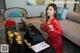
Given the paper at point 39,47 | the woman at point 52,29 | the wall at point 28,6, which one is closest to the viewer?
the paper at point 39,47

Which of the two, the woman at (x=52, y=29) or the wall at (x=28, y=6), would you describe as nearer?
the woman at (x=52, y=29)

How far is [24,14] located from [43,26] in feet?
3.25

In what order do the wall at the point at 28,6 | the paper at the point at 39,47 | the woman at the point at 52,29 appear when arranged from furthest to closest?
1. the wall at the point at 28,6
2. the woman at the point at 52,29
3. the paper at the point at 39,47

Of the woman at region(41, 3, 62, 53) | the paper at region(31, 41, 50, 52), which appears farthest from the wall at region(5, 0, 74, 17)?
the paper at region(31, 41, 50, 52)

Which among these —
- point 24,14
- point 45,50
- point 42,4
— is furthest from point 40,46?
point 42,4

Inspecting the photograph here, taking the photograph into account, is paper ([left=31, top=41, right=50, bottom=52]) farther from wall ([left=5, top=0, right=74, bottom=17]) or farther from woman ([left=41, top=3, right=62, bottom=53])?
wall ([left=5, top=0, right=74, bottom=17])

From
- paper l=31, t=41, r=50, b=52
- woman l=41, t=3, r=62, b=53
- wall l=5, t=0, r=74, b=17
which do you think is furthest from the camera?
wall l=5, t=0, r=74, b=17

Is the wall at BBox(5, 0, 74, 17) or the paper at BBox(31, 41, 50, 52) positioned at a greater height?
the wall at BBox(5, 0, 74, 17)

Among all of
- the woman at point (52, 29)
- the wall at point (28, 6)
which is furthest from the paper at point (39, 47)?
the wall at point (28, 6)

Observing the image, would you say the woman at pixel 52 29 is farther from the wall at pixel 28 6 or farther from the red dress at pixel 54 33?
the wall at pixel 28 6

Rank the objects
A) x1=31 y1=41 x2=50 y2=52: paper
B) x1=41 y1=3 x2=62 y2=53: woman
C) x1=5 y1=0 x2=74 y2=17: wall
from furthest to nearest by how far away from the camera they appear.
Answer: x1=5 y1=0 x2=74 y2=17: wall < x1=41 y1=3 x2=62 y2=53: woman < x1=31 y1=41 x2=50 y2=52: paper

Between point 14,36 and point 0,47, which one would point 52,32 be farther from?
point 0,47

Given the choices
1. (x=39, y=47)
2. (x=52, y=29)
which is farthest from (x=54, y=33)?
(x=39, y=47)

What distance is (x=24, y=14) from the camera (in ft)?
7.86
